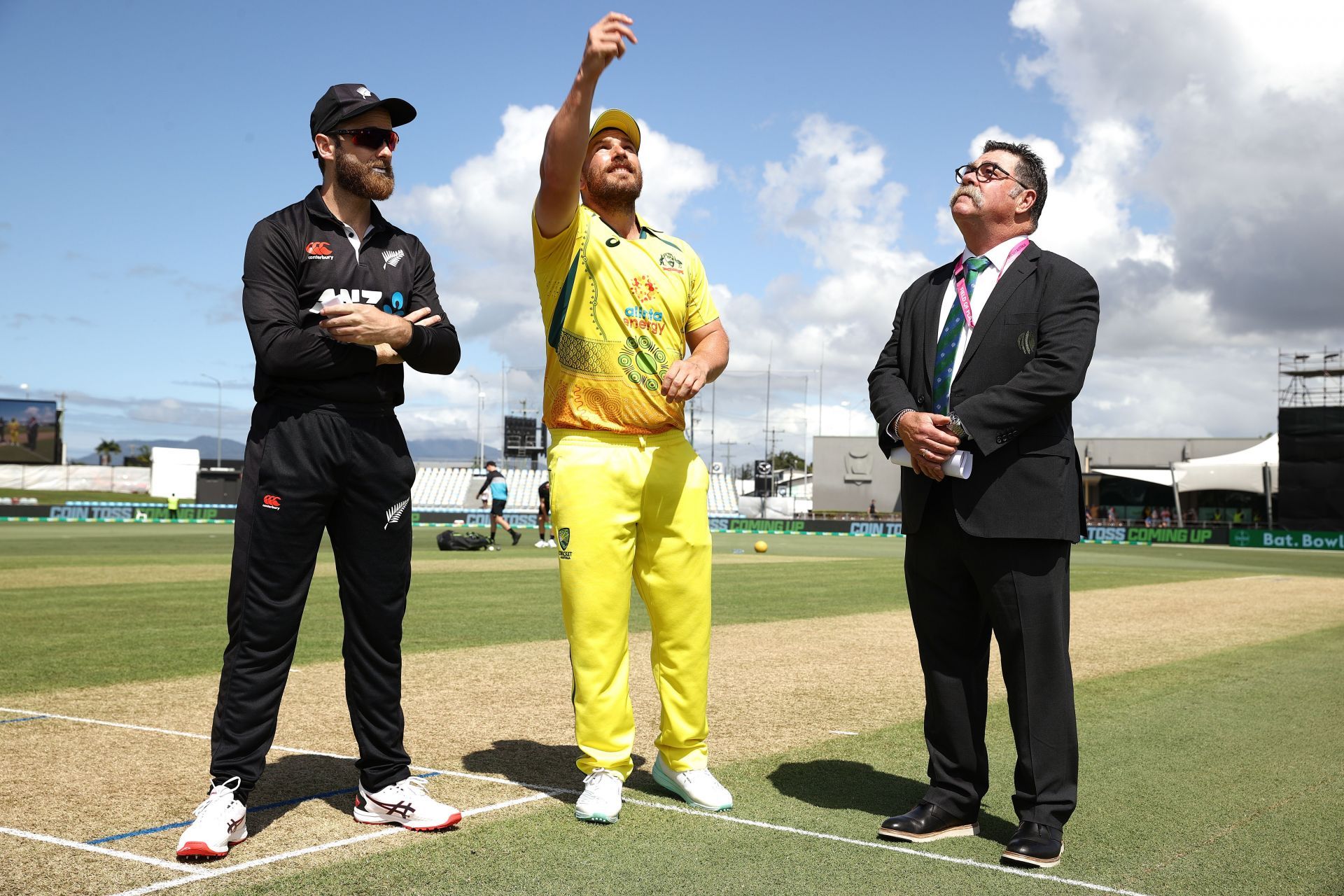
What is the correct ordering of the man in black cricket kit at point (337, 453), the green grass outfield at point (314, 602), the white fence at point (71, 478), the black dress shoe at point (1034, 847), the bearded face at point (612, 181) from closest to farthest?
the black dress shoe at point (1034, 847)
the man in black cricket kit at point (337, 453)
the bearded face at point (612, 181)
the green grass outfield at point (314, 602)
the white fence at point (71, 478)

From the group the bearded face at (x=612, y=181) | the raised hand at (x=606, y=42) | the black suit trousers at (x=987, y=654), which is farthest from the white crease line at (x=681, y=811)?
the raised hand at (x=606, y=42)

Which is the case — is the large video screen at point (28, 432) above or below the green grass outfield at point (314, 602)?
above

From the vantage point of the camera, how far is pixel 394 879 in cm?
311

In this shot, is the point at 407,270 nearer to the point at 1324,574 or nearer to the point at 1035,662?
the point at 1035,662

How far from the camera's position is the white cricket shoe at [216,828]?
10.6 ft

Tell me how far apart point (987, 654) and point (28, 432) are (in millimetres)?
79444

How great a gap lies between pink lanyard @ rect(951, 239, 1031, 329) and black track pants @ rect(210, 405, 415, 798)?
2.01 metres

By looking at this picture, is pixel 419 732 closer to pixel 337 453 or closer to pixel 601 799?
pixel 601 799

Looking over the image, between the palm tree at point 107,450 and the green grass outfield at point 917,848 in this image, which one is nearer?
the green grass outfield at point 917,848

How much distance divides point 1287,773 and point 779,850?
2.63m

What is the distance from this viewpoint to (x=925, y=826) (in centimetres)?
374

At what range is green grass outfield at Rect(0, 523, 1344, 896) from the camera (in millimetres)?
3207

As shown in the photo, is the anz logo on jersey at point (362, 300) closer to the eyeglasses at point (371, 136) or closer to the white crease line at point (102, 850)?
the eyeglasses at point (371, 136)

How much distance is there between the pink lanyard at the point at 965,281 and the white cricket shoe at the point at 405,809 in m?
2.43
